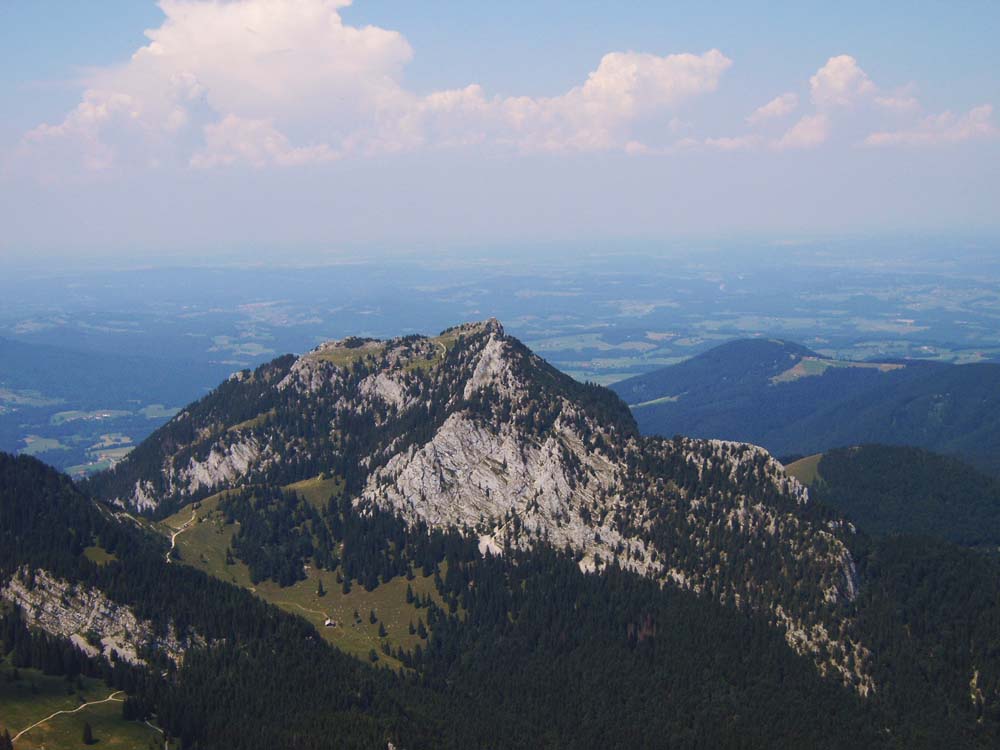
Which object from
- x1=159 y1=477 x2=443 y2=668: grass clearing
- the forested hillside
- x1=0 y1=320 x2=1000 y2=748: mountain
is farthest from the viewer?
x1=159 y1=477 x2=443 y2=668: grass clearing

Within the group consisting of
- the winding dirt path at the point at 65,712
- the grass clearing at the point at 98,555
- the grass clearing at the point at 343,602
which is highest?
the grass clearing at the point at 98,555

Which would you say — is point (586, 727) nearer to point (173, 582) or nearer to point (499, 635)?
point (499, 635)

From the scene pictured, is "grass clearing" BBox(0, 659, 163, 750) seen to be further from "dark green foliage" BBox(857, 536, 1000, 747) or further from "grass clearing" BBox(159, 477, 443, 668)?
"dark green foliage" BBox(857, 536, 1000, 747)

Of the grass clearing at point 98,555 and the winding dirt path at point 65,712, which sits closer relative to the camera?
the winding dirt path at point 65,712

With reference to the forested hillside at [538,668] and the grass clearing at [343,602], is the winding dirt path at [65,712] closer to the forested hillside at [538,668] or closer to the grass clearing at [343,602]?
the forested hillside at [538,668]

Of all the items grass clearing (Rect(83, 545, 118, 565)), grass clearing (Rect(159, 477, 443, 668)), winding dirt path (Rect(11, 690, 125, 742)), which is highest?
grass clearing (Rect(83, 545, 118, 565))

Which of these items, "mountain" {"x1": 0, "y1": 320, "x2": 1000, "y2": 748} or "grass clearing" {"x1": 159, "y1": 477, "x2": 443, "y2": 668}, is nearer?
"mountain" {"x1": 0, "y1": 320, "x2": 1000, "y2": 748}

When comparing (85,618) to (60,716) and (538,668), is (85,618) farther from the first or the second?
(538,668)

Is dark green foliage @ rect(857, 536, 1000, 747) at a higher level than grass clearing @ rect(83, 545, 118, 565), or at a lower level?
lower

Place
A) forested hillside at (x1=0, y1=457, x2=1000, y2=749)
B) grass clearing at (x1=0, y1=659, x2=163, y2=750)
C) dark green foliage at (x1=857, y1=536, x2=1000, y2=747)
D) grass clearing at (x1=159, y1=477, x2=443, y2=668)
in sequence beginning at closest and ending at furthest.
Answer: grass clearing at (x1=0, y1=659, x2=163, y2=750) < forested hillside at (x1=0, y1=457, x2=1000, y2=749) < dark green foliage at (x1=857, y1=536, x2=1000, y2=747) < grass clearing at (x1=159, y1=477, x2=443, y2=668)

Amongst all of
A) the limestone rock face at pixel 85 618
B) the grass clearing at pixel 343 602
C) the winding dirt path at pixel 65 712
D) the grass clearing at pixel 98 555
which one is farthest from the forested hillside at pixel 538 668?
the grass clearing at pixel 343 602

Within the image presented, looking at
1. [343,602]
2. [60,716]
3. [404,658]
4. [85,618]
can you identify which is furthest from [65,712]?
[343,602]

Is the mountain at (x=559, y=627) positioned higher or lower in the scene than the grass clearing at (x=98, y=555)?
lower

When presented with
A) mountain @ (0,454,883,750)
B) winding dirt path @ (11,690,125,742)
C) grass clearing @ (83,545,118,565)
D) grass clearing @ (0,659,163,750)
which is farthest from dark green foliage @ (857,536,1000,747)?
grass clearing @ (83,545,118,565)
